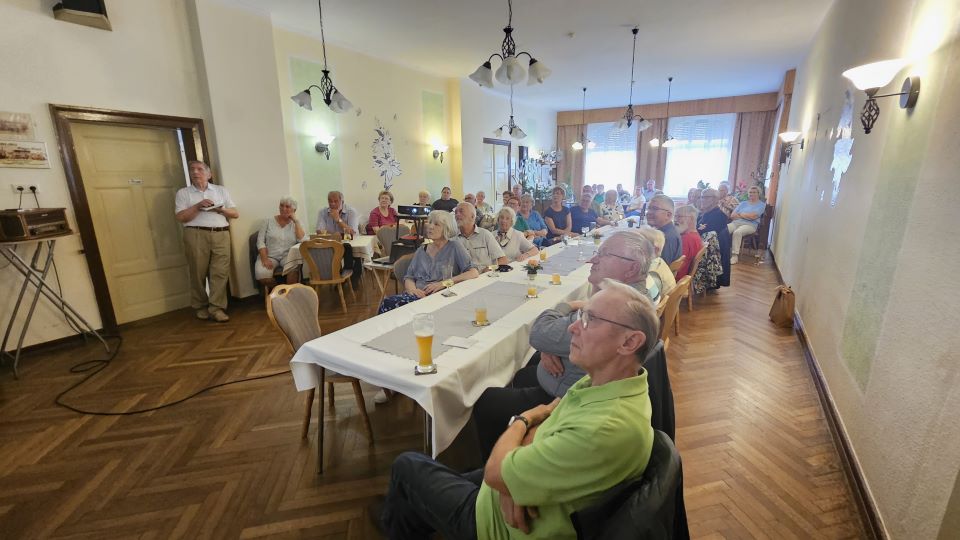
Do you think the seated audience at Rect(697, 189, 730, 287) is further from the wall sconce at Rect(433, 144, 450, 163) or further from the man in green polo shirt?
the wall sconce at Rect(433, 144, 450, 163)

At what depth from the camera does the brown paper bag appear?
12.9 ft

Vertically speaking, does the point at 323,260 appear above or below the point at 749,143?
below

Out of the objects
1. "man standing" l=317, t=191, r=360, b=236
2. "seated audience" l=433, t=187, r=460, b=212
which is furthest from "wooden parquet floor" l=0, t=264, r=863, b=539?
"seated audience" l=433, t=187, r=460, b=212

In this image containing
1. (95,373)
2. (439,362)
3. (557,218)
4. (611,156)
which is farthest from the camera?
(611,156)

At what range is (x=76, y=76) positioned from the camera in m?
3.62

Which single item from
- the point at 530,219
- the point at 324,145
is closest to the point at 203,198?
the point at 324,145

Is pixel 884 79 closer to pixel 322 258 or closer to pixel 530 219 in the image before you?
pixel 530 219

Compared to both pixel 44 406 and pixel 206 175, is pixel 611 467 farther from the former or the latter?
pixel 206 175

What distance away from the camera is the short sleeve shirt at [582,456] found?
0.95 m

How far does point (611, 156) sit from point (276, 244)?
35.0 ft

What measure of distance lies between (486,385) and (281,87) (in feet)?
17.4

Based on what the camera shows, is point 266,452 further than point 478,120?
No

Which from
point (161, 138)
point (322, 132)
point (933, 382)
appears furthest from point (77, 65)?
point (933, 382)

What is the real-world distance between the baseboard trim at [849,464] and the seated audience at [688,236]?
1383 millimetres
